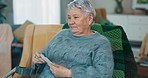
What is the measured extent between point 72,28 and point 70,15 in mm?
90

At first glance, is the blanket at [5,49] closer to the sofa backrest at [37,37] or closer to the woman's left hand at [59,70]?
the sofa backrest at [37,37]

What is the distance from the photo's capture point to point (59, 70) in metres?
1.52

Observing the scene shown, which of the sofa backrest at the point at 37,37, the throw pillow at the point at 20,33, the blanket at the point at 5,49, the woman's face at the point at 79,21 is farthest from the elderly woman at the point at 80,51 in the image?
the throw pillow at the point at 20,33

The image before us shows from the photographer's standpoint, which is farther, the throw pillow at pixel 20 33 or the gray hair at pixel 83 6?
the throw pillow at pixel 20 33

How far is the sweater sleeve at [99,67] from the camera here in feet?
4.75

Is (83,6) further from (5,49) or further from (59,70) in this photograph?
(5,49)

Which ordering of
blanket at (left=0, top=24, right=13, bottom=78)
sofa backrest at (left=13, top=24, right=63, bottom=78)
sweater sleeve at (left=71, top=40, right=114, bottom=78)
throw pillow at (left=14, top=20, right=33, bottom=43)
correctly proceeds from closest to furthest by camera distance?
sweater sleeve at (left=71, top=40, right=114, bottom=78)
sofa backrest at (left=13, top=24, right=63, bottom=78)
blanket at (left=0, top=24, right=13, bottom=78)
throw pillow at (left=14, top=20, right=33, bottom=43)

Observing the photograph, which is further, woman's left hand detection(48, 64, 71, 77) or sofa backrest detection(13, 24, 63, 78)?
sofa backrest detection(13, 24, 63, 78)

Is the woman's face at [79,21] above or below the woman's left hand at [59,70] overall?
above

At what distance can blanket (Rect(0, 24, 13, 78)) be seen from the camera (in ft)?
8.16

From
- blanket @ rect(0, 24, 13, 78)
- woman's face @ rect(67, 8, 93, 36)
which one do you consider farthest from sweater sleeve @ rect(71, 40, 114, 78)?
blanket @ rect(0, 24, 13, 78)

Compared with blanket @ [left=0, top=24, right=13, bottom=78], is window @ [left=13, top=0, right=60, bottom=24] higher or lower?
higher

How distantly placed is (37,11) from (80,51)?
3.36m

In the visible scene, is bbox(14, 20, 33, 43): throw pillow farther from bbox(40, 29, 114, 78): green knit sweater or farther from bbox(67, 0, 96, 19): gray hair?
bbox(67, 0, 96, 19): gray hair
